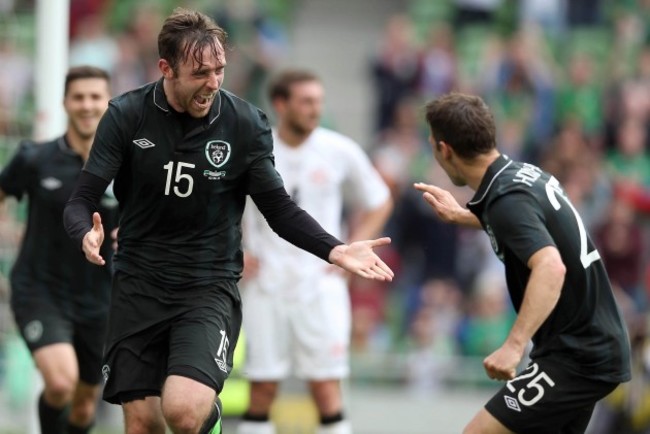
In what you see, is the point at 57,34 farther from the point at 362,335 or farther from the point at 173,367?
the point at 362,335

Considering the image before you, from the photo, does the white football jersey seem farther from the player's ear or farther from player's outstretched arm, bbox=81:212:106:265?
player's outstretched arm, bbox=81:212:106:265

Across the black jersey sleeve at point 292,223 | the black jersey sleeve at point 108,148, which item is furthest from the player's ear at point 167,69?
the black jersey sleeve at point 292,223

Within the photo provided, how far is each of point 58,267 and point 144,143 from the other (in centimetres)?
237

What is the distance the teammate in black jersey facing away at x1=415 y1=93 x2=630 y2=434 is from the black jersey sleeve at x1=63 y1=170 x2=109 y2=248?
5.74 ft

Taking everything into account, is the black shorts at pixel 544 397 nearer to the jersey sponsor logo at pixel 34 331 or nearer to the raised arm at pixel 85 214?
the raised arm at pixel 85 214

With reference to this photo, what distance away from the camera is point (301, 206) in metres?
9.64

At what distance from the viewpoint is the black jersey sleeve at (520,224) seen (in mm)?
6289

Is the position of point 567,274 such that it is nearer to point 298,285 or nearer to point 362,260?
point 362,260

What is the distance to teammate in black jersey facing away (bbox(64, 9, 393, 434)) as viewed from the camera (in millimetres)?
6418

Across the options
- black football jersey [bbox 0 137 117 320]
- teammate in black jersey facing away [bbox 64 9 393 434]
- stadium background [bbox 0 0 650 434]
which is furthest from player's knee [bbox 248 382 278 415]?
teammate in black jersey facing away [bbox 64 9 393 434]

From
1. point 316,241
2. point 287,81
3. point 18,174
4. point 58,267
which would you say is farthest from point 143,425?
point 287,81

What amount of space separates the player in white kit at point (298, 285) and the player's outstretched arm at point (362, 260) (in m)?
3.14

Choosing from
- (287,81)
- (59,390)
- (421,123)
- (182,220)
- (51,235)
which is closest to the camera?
(182,220)

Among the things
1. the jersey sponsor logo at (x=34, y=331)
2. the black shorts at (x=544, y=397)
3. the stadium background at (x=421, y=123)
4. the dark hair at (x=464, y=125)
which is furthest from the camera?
the stadium background at (x=421, y=123)
